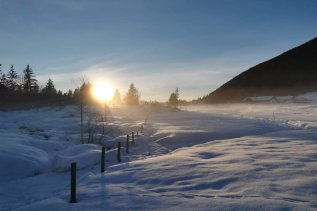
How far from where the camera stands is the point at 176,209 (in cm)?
Answer: 827

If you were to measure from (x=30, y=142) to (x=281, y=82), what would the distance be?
3107 inches

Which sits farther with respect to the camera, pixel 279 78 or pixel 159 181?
pixel 279 78

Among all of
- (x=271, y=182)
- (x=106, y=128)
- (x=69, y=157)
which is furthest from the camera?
(x=106, y=128)

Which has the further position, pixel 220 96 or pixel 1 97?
pixel 220 96

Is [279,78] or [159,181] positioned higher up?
[279,78]

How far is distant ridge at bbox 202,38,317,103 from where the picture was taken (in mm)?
86375

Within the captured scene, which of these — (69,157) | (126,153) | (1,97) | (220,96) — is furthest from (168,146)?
(220,96)

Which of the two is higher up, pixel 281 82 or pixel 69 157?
pixel 281 82

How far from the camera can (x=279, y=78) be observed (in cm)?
9156

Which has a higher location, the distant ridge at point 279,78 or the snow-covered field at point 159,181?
the distant ridge at point 279,78

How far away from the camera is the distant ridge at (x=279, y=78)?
86.4 m

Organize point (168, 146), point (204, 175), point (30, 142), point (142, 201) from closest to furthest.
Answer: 1. point (142, 201)
2. point (204, 175)
3. point (30, 142)
4. point (168, 146)

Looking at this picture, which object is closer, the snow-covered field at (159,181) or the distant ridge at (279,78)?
the snow-covered field at (159,181)

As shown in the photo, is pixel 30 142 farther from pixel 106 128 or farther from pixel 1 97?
pixel 1 97
